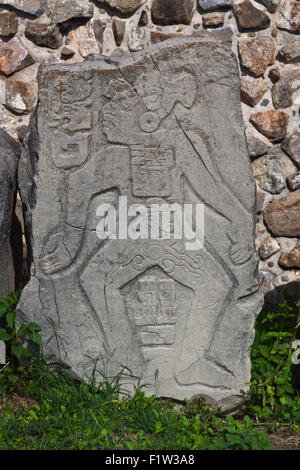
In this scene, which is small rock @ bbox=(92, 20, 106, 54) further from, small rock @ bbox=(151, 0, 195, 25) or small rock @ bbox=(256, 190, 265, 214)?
small rock @ bbox=(256, 190, 265, 214)

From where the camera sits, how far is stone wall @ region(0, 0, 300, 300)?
151 inches

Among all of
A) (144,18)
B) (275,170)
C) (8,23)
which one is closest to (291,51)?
(275,170)

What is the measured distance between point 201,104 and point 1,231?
119 cm

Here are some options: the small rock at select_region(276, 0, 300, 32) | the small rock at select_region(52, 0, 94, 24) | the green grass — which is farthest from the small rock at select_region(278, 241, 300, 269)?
the small rock at select_region(52, 0, 94, 24)

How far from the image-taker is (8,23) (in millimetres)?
3877

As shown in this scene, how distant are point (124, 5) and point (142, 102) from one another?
1253mm

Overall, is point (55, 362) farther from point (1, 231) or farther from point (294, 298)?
point (294, 298)

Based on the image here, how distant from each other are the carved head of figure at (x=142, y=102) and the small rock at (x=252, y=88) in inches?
43.9

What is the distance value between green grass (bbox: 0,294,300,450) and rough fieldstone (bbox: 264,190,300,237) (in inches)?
Answer: 31.2

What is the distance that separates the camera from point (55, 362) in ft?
10.1

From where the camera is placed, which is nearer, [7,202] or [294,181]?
[7,202]

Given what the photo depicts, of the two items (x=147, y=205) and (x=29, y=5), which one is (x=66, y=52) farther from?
(x=147, y=205)

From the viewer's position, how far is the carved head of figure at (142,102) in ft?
9.45
